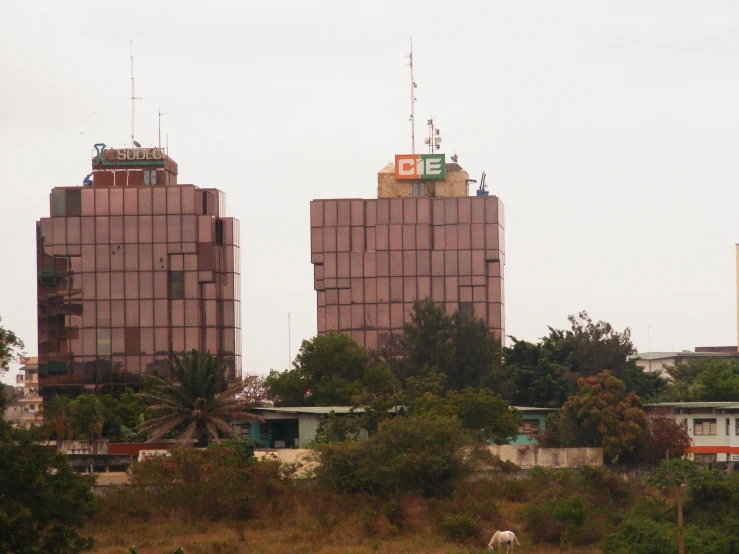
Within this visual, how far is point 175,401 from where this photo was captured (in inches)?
3172

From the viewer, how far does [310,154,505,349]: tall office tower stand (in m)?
138

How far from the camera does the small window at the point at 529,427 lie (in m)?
93.6

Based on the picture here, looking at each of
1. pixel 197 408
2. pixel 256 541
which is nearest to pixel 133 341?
pixel 197 408

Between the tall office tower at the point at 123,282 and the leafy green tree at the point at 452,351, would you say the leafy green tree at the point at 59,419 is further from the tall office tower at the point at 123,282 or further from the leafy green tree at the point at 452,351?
the leafy green tree at the point at 452,351

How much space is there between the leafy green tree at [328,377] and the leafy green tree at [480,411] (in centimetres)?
2171

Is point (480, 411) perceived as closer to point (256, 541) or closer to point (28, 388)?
point (256, 541)

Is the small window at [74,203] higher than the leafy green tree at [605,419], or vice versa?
the small window at [74,203]

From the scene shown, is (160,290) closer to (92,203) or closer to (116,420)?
(92,203)

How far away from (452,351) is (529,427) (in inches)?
431

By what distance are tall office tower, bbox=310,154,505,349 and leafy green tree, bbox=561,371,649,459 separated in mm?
53874

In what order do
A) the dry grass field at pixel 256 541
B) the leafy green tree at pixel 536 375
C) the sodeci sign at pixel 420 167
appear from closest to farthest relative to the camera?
the dry grass field at pixel 256 541, the leafy green tree at pixel 536 375, the sodeci sign at pixel 420 167

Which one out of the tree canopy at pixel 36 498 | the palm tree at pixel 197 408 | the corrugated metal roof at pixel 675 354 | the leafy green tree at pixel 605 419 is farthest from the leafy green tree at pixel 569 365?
the corrugated metal roof at pixel 675 354

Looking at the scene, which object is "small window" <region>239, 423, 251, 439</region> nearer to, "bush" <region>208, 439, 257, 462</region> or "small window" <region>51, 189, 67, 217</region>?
"bush" <region>208, 439, 257, 462</region>

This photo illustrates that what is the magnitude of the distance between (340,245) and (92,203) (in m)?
24.8
